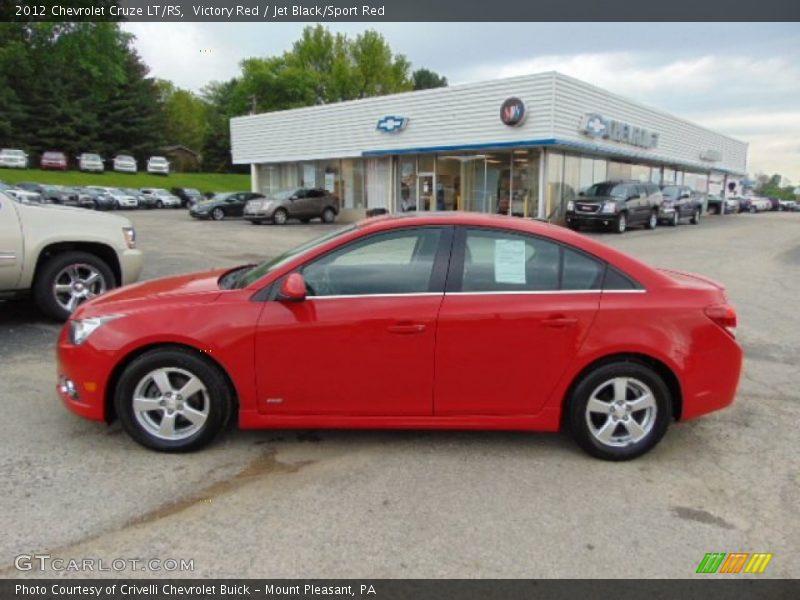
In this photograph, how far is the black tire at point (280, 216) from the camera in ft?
85.1

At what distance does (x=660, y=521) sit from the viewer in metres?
3.13

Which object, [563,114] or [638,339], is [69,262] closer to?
[638,339]

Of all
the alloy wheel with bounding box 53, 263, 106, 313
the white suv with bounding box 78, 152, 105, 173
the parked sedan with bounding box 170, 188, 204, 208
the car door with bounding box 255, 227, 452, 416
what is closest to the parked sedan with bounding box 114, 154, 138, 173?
the white suv with bounding box 78, 152, 105, 173

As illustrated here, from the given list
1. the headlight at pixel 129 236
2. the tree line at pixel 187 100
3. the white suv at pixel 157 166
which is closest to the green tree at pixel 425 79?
the tree line at pixel 187 100

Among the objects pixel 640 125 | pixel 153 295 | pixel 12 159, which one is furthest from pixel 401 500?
pixel 12 159

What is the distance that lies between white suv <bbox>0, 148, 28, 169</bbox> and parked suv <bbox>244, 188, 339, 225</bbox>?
36.3 meters

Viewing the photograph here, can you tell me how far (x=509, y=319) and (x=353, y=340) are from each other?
0.95 metres

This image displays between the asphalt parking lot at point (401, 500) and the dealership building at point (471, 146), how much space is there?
19345 millimetres

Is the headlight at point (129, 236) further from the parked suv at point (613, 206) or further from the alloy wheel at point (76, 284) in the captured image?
the parked suv at point (613, 206)

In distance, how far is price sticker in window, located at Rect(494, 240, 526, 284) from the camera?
372 centimetres

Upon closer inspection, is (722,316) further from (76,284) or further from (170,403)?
(76,284)
